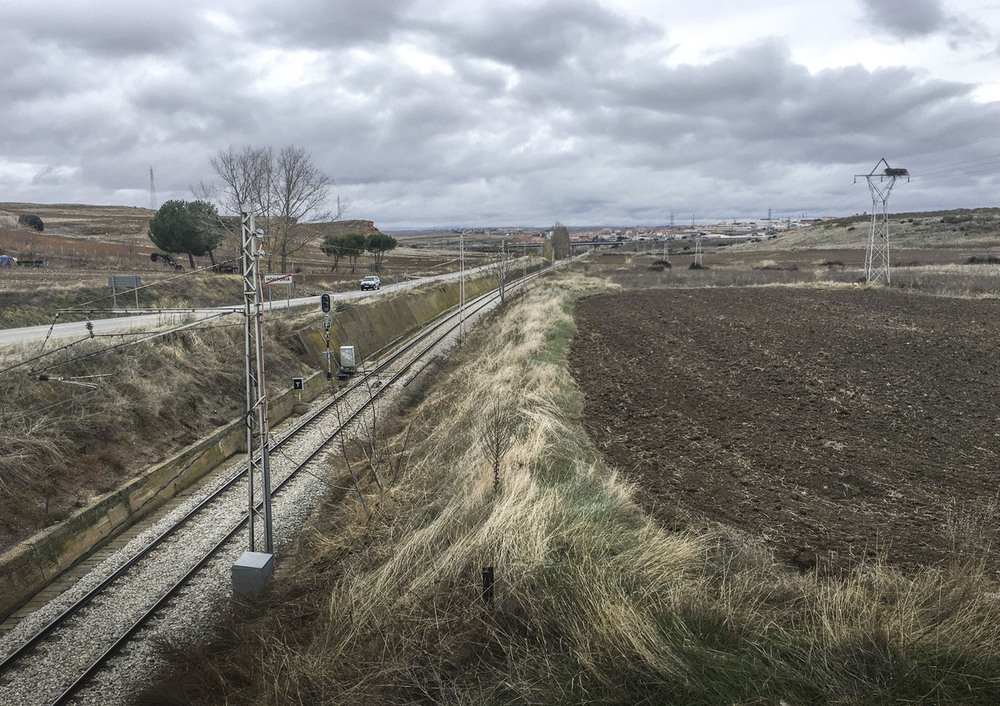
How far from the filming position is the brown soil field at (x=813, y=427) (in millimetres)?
9188

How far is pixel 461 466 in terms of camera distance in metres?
12.2

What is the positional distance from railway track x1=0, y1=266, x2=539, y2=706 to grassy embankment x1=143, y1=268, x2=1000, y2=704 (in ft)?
4.51

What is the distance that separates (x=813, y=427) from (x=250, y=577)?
36.9ft

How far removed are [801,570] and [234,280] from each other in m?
45.4

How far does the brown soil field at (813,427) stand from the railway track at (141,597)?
6.68 m

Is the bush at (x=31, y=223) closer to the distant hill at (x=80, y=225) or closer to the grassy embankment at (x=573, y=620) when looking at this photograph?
the distant hill at (x=80, y=225)

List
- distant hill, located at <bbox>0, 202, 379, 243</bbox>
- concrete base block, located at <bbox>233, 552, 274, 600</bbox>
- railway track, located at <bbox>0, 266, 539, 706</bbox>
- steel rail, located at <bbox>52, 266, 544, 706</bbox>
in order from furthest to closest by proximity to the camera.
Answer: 1. distant hill, located at <bbox>0, 202, 379, 243</bbox>
2. concrete base block, located at <bbox>233, 552, 274, 600</bbox>
3. railway track, located at <bbox>0, 266, 539, 706</bbox>
4. steel rail, located at <bbox>52, 266, 544, 706</bbox>

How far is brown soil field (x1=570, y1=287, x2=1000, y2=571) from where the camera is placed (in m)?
9.19

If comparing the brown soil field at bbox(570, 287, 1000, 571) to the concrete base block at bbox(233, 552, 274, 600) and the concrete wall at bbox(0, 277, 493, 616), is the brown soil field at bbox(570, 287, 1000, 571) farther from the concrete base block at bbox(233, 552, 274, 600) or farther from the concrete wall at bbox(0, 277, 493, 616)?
the concrete wall at bbox(0, 277, 493, 616)

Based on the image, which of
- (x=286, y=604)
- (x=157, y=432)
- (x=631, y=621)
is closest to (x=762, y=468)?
(x=631, y=621)

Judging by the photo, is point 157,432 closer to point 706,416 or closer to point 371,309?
point 706,416

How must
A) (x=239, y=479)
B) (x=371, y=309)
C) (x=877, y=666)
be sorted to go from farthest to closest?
(x=371, y=309) → (x=239, y=479) → (x=877, y=666)

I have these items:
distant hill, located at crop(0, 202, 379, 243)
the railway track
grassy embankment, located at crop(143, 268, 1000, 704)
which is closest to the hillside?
distant hill, located at crop(0, 202, 379, 243)

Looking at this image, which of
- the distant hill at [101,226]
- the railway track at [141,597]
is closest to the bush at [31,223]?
the distant hill at [101,226]
